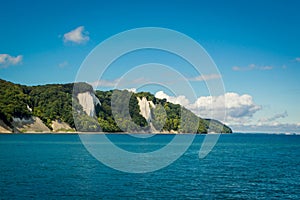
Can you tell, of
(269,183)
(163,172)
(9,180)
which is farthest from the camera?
(163,172)

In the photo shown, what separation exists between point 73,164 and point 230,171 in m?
25.0

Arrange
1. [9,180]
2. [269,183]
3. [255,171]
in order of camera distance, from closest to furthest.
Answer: [9,180] < [269,183] < [255,171]

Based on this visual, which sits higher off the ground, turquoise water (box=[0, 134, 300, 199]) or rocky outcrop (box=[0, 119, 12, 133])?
rocky outcrop (box=[0, 119, 12, 133])

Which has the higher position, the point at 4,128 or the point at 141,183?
the point at 4,128

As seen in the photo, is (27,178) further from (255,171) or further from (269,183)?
(255,171)

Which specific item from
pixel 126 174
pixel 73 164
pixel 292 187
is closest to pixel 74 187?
pixel 126 174

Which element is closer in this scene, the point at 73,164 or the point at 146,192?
the point at 146,192

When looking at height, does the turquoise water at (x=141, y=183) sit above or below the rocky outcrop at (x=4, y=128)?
below

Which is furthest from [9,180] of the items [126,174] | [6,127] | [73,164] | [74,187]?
A: [6,127]

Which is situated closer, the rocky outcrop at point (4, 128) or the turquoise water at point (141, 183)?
the turquoise water at point (141, 183)

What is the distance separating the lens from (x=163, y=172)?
51.7 meters

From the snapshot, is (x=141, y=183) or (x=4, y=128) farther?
(x=4, y=128)

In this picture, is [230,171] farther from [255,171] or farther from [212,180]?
[212,180]

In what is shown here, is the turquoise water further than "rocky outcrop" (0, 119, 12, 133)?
No
